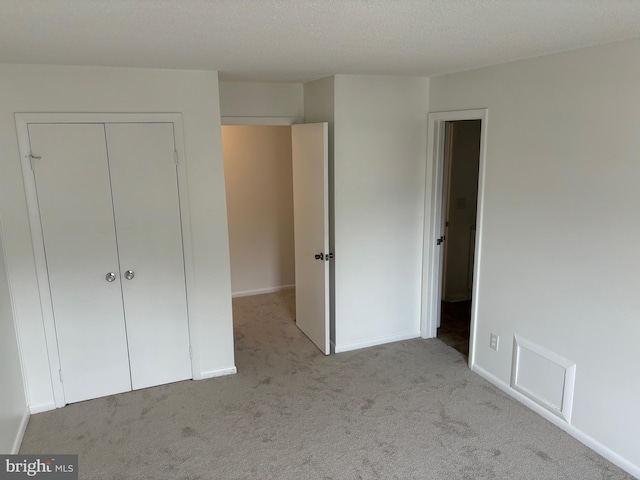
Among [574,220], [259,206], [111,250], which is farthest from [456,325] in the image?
[111,250]

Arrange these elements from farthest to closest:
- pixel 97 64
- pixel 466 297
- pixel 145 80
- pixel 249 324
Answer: pixel 466 297 < pixel 249 324 < pixel 145 80 < pixel 97 64

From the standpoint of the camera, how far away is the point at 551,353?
10.0ft

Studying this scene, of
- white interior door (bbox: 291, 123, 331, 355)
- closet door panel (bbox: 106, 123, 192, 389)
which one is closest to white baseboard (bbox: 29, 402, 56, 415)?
closet door panel (bbox: 106, 123, 192, 389)

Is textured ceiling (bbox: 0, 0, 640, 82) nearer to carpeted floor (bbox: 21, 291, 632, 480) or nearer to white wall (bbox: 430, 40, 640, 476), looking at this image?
white wall (bbox: 430, 40, 640, 476)

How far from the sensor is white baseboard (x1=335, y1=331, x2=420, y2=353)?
4.20 metres

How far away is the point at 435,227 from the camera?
166 inches

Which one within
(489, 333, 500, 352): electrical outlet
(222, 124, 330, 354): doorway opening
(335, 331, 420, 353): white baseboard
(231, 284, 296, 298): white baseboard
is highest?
(222, 124, 330, 354): doorway opening

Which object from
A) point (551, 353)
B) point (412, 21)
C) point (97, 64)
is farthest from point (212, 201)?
point (551, 353)

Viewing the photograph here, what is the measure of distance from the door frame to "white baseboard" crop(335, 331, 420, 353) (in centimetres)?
13

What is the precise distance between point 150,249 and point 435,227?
7.81 feet

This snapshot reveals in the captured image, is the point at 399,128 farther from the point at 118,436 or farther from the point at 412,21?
the point at 118,436

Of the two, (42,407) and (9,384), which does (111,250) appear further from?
(42,407)

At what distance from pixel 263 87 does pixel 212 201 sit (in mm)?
1289

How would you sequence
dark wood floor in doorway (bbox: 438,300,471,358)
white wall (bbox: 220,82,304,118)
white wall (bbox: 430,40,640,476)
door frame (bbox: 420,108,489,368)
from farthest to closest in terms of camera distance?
dark wood floor in doorway (bbox: 438,300,471,358) → white wall (bbox: 220,82,304,118) → door frame (bbox: 420,108,489,368) → white wall (bbox: 430,40,640,476)
